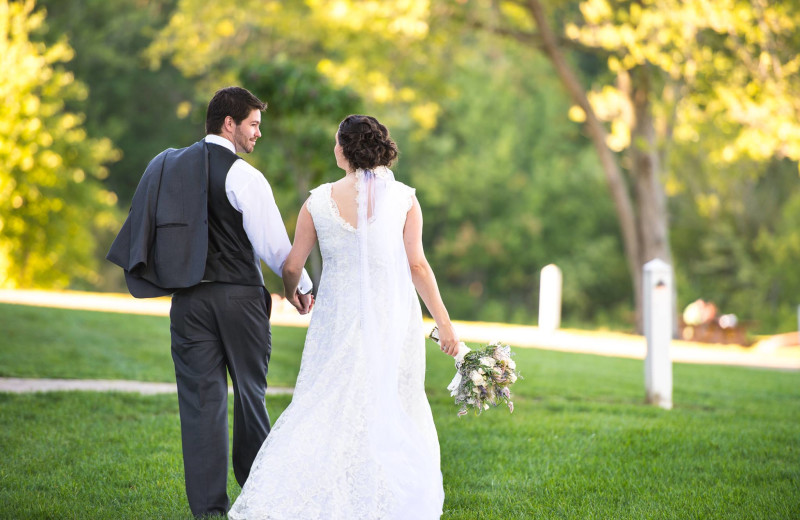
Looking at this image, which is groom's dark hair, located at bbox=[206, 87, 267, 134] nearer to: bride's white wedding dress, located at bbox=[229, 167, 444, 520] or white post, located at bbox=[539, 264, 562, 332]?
bride's white wedding dress, located at bbox=[229, 167, 444, 520]

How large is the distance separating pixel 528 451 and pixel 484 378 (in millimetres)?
2288

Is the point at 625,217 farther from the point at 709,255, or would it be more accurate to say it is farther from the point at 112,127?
the point at 112,127

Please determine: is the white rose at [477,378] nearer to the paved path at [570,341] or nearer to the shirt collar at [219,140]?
the shirt collar at [219,140]

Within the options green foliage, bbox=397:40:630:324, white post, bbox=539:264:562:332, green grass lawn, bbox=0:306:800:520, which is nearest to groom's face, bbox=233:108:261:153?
green grass lawn, bbox=0:306:800:520

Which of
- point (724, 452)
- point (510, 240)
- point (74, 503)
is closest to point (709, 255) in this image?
point (510, 240)

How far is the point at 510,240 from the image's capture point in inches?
1435

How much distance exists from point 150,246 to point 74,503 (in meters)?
1.59

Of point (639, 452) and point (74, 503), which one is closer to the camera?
point (74, 503)

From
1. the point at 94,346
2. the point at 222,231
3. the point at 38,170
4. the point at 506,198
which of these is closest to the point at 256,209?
the point at 222,231

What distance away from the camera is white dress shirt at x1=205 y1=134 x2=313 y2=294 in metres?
4.52

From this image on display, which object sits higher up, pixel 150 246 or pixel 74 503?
pixel 150 246

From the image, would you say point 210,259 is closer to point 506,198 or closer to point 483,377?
point 483,377

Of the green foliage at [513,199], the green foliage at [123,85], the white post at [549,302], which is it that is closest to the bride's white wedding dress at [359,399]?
the white post at [549,302]

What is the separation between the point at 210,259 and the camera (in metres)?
4.58
